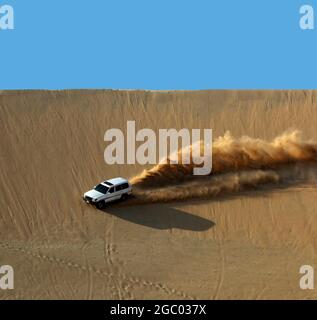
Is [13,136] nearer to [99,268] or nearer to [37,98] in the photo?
[37,98]

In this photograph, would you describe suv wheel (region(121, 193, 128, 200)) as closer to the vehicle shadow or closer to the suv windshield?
the vehicle shadow

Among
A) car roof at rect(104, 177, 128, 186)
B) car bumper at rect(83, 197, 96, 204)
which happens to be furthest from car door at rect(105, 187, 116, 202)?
car bumper at rect(83, 197, 96, 204)

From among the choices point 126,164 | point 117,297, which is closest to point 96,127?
point 126,164

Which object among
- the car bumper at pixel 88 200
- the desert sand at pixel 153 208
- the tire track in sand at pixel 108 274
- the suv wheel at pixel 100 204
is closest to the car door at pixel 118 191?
the desert sand at pixel 153 208

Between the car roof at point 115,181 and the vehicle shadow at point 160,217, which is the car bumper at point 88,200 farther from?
the car roof at point 115,181

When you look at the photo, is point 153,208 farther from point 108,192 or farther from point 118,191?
point 108,192
